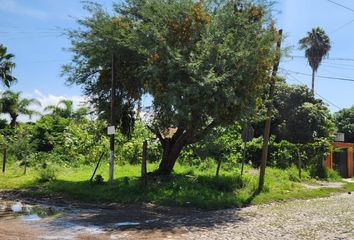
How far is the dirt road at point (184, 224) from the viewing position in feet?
39.8

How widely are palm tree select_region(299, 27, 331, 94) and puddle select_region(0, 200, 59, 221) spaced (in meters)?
45.7

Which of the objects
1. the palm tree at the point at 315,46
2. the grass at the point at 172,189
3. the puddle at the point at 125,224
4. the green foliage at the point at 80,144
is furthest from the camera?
the palm tree at the point at 315,46

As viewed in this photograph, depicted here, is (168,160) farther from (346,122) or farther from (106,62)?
(346,122)

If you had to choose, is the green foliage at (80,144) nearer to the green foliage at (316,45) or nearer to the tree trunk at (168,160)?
the tree trunk at (168,160)

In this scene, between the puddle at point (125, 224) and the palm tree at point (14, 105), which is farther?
the palm tree at point (14, 105)

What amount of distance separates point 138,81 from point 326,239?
1071 centimetres

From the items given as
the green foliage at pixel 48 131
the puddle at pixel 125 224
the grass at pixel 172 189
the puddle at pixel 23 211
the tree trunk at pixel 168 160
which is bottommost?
the puddle at pixel 125 224

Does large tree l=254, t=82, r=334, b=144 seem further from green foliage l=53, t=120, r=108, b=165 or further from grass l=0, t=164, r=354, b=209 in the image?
green foliage l=53, t=120, r=108, b=165

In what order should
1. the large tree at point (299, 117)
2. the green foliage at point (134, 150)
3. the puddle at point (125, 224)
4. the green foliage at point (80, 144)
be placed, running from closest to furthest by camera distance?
1. the puddle at point (125, 224)
2. the green foliage at point (134, 150)
3. the green foliage at point (80, 144)
4. the large tree at point (299, 117)

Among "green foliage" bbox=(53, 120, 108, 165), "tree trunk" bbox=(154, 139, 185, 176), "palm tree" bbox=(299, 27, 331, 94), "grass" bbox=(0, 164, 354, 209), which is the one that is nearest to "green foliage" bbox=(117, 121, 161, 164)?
"green foliage" bbox=(53, 120, 108, 165)

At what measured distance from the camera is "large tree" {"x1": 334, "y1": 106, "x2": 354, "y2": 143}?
201 feet

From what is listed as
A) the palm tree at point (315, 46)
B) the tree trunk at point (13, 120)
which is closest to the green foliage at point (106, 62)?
the tree trunk at point (13, 120)

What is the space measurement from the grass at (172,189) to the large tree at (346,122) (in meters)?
37.2

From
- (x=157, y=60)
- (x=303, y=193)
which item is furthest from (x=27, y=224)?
(x=303, y=193)
